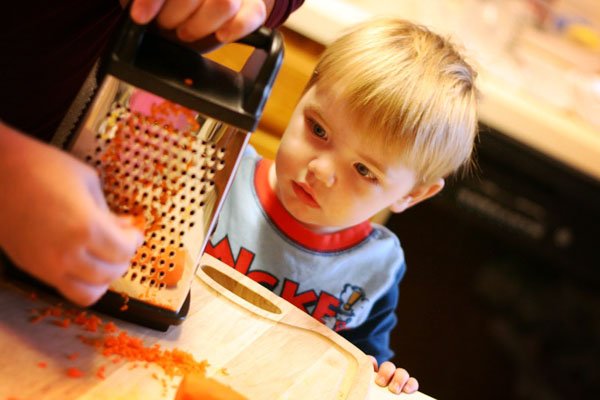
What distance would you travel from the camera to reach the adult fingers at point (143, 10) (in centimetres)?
67

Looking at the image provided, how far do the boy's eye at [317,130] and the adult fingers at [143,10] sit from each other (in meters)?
0.50

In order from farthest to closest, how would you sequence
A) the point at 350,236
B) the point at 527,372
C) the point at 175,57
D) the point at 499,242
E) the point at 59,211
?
the point at 527,372
the point at 499,242
the point at 350,236
the point at 175,57
the point at 59,211

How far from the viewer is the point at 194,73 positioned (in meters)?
0.71

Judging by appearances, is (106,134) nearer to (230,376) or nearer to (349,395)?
(230,376)

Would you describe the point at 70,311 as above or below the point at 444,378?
above

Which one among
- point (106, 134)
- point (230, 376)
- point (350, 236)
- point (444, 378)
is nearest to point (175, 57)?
point (106, 134)

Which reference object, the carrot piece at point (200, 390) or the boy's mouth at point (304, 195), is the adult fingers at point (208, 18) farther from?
the boy's mouth at point (304, 195)

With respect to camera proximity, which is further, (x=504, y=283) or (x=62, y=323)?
(x=504, y=283)

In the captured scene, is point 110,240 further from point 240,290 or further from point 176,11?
point 240,290

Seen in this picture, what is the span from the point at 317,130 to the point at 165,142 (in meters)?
0.44

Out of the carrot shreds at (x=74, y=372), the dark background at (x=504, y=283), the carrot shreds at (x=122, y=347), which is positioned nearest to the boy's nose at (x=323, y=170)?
the carrot shreds at (x=122, y=347)

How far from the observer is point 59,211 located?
58cm

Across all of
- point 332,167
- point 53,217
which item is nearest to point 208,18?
point 53,217

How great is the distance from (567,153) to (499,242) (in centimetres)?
40
